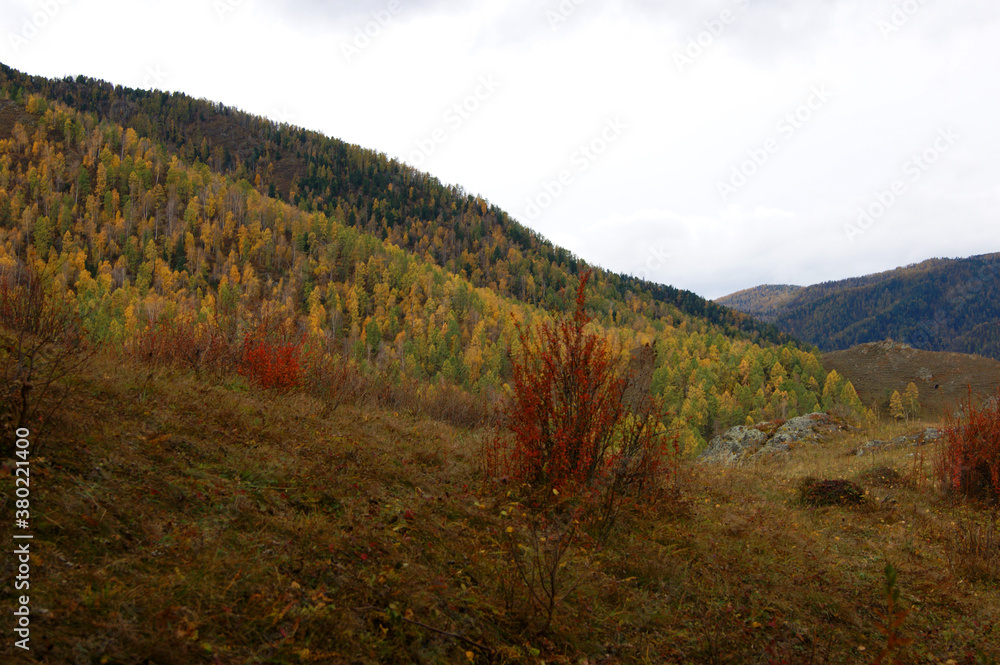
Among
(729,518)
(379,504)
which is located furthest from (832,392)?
(379,504)

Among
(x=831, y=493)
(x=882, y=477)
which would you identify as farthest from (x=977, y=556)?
(x=882, y=477)

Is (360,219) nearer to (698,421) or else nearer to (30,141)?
(30,141)

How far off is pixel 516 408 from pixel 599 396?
1.26 metres

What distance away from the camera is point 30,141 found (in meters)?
117

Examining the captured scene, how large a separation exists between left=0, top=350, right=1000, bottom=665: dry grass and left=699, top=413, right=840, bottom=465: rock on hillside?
34.1ft

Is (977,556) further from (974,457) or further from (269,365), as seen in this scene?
(269,365)

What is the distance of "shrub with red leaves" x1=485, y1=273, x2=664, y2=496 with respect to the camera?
22.2 feet

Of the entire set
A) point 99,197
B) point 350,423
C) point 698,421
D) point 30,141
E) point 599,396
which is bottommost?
point 698,421

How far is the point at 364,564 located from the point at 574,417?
3722 mm

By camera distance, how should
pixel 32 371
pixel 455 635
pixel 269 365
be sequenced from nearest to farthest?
pixel 455 635
pixel 32 371
pixel 269 365

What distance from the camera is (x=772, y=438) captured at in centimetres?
2002

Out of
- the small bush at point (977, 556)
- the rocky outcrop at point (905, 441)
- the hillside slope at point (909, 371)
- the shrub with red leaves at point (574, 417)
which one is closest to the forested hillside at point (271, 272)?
the hillside slope at point (909, 371)

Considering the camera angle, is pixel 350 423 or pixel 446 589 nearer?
pixel 446 589

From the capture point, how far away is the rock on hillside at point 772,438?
59.5ft
